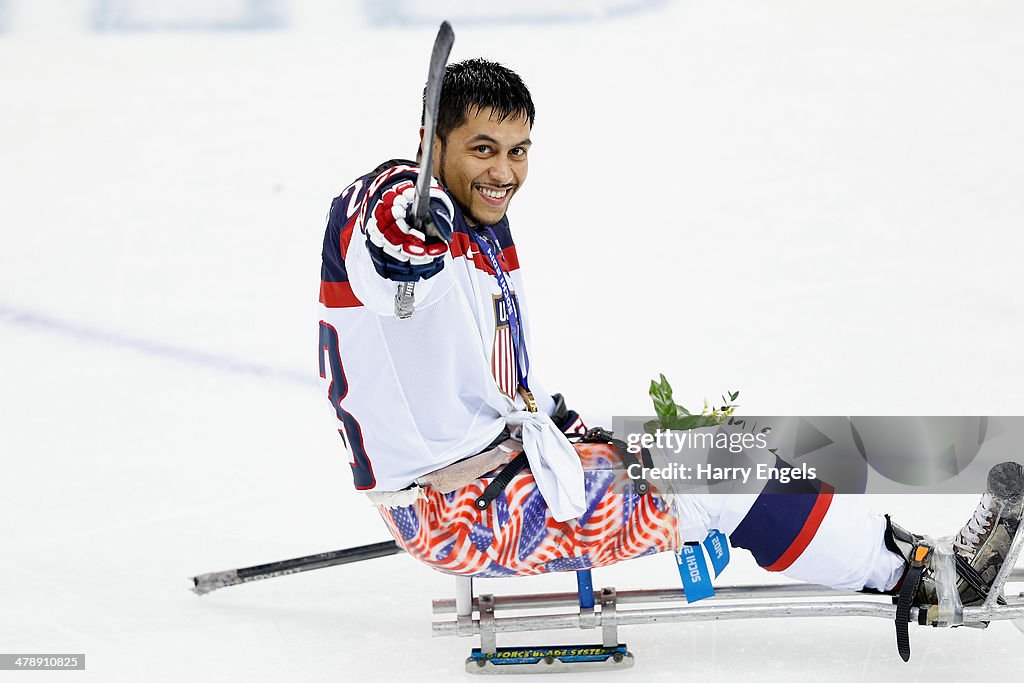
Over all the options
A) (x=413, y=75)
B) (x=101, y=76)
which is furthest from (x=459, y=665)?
(x=101, y=76)

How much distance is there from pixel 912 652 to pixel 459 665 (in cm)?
92

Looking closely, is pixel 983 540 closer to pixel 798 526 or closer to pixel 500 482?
pixel 798 526

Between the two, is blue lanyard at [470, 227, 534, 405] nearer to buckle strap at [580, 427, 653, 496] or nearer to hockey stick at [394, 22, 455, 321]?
buckle strap at [580, 427, 653, 496]

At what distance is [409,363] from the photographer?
6.95 ft

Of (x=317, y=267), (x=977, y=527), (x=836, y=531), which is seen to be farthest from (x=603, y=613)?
(x=317, y=267)

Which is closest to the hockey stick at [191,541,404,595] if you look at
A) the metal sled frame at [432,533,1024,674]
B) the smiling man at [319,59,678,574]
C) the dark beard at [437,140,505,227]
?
the metal sled frame at [432,533,1024,674]

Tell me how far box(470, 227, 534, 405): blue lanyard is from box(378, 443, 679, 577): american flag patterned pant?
24cm

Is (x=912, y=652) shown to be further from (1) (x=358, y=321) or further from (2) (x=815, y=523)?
(1) (x=358, y=321)

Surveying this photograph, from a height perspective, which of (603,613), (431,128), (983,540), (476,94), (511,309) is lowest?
(603,613)

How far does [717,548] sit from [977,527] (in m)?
0.49

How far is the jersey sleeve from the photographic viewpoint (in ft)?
6.31

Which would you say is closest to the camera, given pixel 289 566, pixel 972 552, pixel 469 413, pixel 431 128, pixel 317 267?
pixel 431 128

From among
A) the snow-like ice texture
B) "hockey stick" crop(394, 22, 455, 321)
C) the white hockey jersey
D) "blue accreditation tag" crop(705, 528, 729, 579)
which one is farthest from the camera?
the snow-like ice texture

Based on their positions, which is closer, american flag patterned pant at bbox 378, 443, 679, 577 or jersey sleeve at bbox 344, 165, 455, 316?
jersey sleeve at bbox 344, 165, 455, 316
